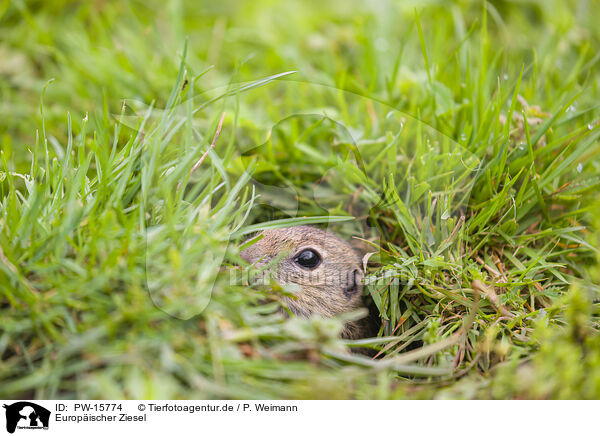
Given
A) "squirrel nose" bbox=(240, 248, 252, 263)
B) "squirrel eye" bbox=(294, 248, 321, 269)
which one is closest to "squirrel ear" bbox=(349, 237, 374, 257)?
"squirrel eye" bbox=(294, 248, 321, 269)

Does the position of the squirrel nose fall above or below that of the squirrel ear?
below

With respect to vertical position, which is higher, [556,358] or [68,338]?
[68,338]
